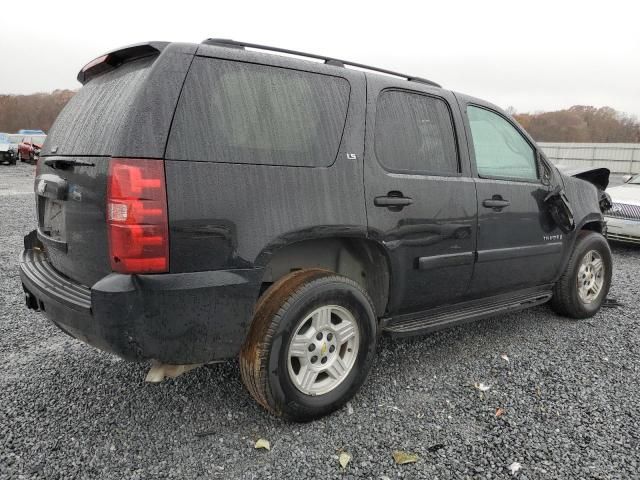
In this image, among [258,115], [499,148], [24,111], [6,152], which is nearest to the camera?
[258,115]

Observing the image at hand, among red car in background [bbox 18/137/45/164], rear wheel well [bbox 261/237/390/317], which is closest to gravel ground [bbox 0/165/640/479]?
rear wheel well [bbox 261/237/390/317]

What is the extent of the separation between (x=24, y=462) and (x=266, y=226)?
1.54 meters

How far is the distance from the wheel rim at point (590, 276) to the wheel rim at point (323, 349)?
266cm

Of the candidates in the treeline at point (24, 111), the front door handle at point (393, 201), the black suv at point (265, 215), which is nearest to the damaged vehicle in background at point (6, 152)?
the black suv at point (265, 215)

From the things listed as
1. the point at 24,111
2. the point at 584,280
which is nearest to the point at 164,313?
the point at 584,280

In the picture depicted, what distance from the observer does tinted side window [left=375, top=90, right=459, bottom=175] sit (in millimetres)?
2932

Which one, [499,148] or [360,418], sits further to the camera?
[499,148]

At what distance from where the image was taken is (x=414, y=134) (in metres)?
3.12

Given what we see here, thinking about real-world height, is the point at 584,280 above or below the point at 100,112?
below

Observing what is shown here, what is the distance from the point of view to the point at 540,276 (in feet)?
13.1

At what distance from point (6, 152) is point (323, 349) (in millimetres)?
30331

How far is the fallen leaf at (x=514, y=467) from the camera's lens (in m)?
2.30

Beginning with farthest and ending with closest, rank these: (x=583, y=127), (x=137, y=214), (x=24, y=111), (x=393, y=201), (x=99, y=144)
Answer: (x=24, y=111)
(x=583, y=127)
(x=393, y=201)
(x=99, y=144)
(x=137, y=214)

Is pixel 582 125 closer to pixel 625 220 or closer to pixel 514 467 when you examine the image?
pixel 625 220
